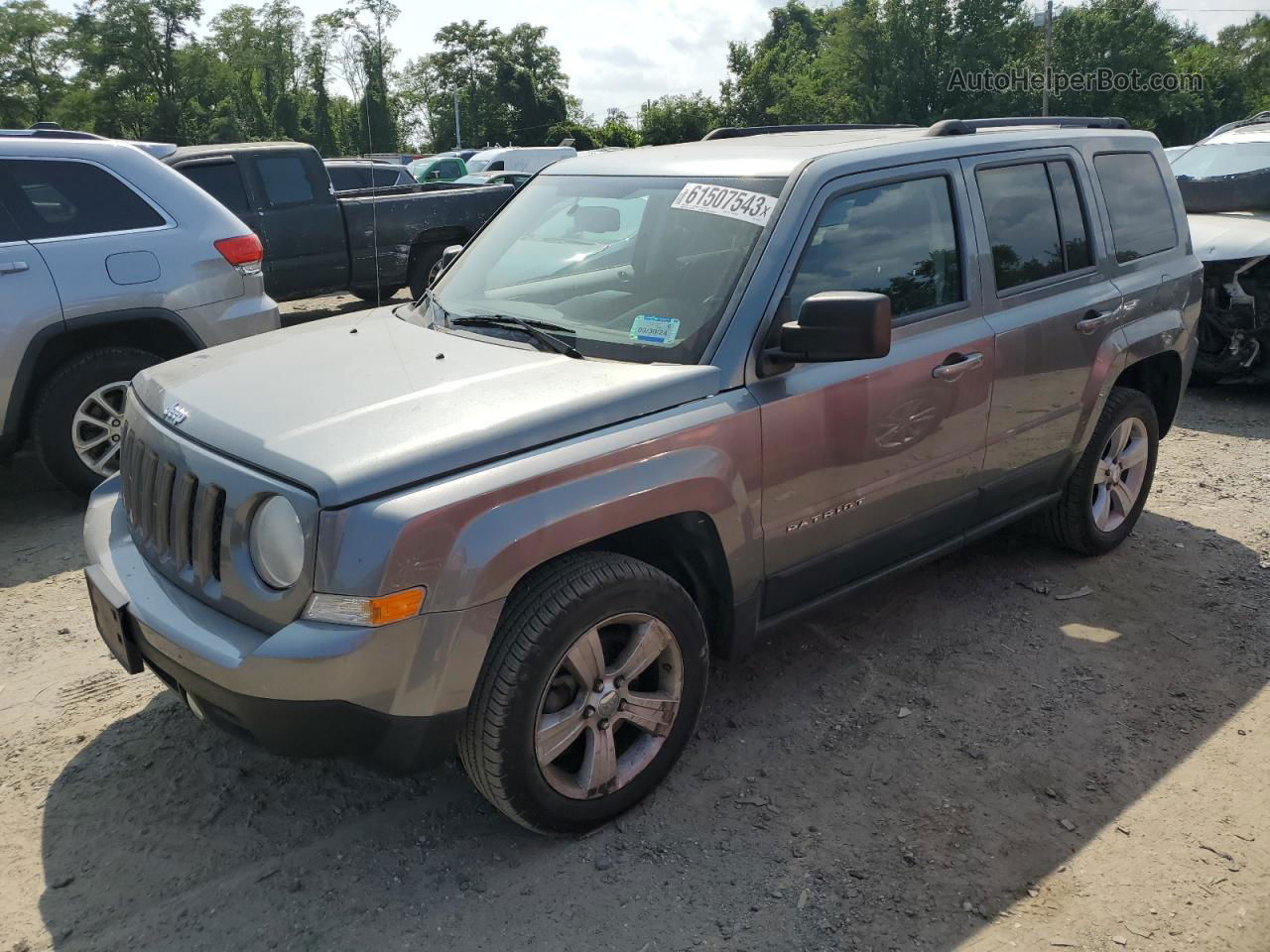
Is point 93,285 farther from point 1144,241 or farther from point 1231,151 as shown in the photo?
point 1231,151

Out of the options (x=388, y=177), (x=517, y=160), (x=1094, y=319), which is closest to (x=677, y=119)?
(x=517, y=160)

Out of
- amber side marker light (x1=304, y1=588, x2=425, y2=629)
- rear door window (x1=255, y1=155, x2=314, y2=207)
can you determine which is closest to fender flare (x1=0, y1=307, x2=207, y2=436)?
amber side marker light (x1=304, y1=588, x2=425, y2=629)

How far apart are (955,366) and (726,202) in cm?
98

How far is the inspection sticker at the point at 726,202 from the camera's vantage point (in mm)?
3326

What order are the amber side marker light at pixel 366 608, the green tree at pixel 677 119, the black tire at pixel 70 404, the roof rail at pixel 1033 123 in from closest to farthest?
the amber side marker light at pixel 366 608 → the roof rail at pixel 1033 123 → the black tire at pixel 70 404 → the green tree at pixel 677 119

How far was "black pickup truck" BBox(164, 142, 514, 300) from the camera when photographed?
9.70 meters

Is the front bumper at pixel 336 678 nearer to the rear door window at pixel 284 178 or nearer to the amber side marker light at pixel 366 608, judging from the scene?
the amber side marker light at pixel 366 608

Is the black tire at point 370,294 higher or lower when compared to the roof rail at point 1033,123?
lower

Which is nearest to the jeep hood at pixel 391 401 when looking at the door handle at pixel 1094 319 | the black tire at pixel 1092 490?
the door handle at pixel 1094 319

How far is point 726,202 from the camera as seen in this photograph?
135 inches

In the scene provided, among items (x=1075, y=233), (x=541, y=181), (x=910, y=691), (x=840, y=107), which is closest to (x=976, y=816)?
(x=910, y=691)

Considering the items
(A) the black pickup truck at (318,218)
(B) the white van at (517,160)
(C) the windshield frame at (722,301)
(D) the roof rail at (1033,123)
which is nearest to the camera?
(C) the windshield frame at (722,301)

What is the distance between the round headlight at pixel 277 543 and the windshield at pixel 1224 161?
869cm

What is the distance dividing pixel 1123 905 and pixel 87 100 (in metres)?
58.7
